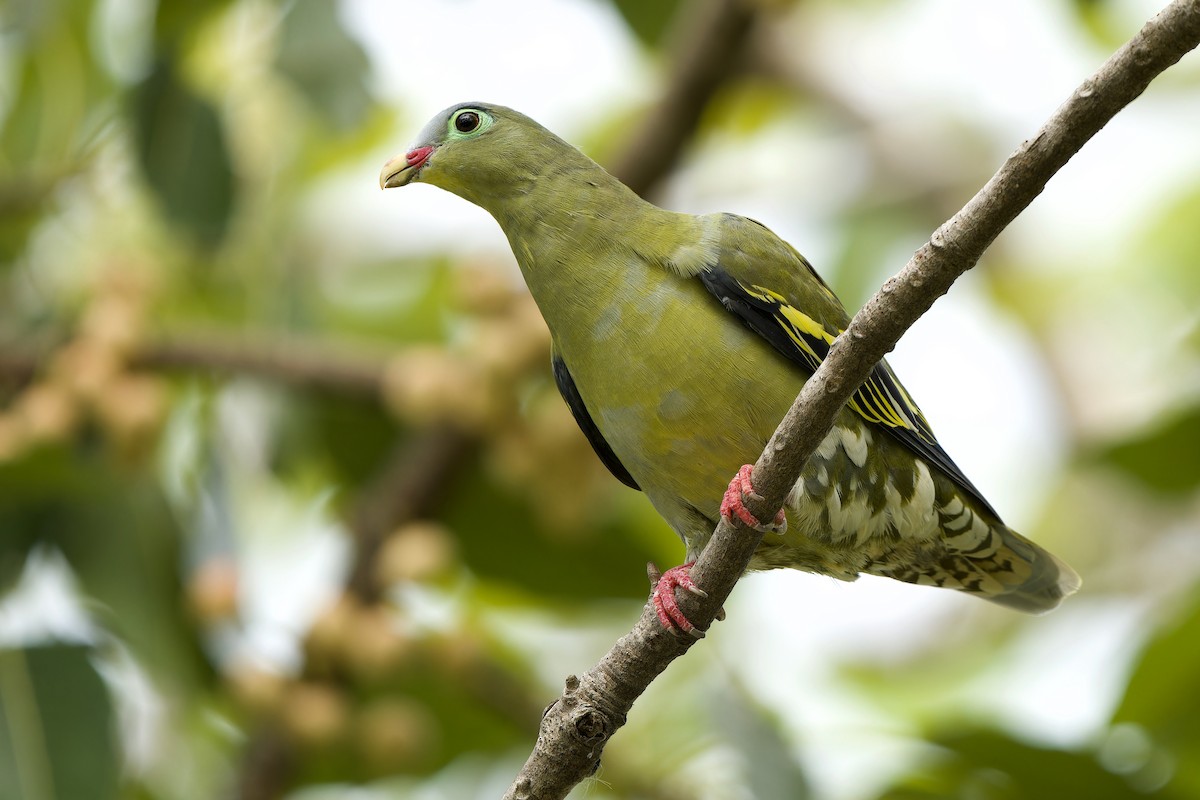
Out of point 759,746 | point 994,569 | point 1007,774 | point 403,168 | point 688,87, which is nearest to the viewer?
point 403,168

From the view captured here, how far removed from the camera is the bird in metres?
3.17

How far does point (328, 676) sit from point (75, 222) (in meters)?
2.50

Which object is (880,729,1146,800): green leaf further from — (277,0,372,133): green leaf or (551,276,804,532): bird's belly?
(277,0,372,133): green leaf

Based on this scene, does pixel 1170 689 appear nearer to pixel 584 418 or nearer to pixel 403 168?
pixel 584 418

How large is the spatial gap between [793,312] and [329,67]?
2360 mm

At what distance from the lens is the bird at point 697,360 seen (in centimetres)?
317

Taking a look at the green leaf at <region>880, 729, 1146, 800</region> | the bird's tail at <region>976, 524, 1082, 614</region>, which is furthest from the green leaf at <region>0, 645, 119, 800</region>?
the bird's tail at <region>976, 524, 1082, 614</region>

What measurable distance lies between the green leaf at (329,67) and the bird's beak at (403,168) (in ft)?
4.57

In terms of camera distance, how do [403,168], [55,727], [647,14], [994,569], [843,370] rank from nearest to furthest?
1. [843,370]
2. [403,168]
3. [994,569]
4. [55,727]
5. [647,14]

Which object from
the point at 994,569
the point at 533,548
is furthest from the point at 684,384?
the point at 533,548

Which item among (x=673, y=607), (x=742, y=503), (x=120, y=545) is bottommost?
(x=673, y=607)

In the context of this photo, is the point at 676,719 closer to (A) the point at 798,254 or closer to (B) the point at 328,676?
(B) the point at 328,676

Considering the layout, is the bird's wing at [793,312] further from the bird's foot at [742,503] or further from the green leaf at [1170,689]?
the green leaf at [1170,689]

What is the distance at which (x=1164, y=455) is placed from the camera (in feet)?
15.6
